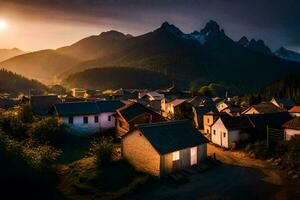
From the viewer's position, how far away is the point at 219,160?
3625cm

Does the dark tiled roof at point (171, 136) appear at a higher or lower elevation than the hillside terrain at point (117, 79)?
lower

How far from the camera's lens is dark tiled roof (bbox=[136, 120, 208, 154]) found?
30766 mm

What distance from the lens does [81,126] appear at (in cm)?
5047

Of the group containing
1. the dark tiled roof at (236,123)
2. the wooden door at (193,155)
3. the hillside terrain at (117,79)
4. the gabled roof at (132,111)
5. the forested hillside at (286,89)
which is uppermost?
the hillside terrain at (117,79)

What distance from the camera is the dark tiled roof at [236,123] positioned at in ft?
139

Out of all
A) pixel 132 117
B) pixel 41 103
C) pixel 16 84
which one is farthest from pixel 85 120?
pixel 16 84

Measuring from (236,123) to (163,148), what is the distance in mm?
16499

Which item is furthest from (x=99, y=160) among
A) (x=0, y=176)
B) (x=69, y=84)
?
(x=69, y=84)

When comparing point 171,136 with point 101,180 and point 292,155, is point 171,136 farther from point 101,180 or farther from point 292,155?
point 292,155

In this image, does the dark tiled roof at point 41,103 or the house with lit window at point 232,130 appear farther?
the dark tiled roof at point 41,103

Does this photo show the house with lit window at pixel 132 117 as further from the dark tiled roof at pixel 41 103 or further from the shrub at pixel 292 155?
the dark tiled roof at pixel 41 103

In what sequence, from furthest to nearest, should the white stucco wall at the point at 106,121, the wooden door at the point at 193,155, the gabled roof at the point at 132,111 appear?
the white stucco wall at the point at 106,121 → the gabled roof at the point at 132,111 → the wooden door at the point at 193,155

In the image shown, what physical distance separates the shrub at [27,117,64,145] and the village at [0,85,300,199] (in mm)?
3355

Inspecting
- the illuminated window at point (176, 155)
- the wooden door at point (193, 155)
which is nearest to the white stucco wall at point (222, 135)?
the wooden door at point (193, 155)
